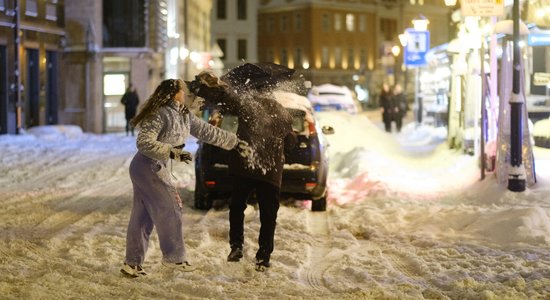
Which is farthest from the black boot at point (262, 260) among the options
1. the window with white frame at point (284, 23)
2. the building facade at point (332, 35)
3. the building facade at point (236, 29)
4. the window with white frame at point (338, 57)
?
the window with white frame at point (284, 23)

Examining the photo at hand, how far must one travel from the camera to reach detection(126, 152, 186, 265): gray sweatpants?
6.68 meters

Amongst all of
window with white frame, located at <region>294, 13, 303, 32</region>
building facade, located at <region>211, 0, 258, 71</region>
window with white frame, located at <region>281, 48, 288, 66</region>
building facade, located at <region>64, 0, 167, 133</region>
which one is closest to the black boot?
building facade, located at <region>64, 0, 167, 133</region>

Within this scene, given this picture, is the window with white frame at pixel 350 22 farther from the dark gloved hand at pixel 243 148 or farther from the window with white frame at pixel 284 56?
the dark gloved hand at pixel 243 148

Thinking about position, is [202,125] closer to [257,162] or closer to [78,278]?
[257,162]

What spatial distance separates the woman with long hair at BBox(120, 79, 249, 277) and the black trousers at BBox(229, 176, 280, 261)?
626mm

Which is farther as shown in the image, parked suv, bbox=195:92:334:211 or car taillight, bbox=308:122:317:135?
car taillight, bbox=308:122:317:135

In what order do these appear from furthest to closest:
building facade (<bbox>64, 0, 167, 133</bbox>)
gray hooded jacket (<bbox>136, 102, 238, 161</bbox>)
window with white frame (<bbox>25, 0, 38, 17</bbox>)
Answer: building facade (<bbox>64, 0, 167, 133</bbox>) < window with white frame (<bbox>25, 0, 38, 17</bbox>) < gray hooded jacket (<bbox>136, 102, 238, 161</bbox>)

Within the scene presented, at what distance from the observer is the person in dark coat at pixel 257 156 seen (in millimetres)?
7328

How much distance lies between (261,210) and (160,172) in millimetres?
1164

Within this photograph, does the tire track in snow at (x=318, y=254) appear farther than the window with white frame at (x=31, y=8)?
No

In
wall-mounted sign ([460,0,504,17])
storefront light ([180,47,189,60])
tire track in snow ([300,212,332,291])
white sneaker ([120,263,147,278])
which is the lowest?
tire track in snow ([300,212,332,291])

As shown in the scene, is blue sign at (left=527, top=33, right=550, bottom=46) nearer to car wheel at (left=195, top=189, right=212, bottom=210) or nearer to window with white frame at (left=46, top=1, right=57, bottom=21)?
car wheel at (left=195, top=189, right=212, bottom=210)

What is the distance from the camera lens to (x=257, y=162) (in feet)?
24.0

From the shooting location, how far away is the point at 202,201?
11102 millimetres
